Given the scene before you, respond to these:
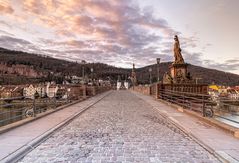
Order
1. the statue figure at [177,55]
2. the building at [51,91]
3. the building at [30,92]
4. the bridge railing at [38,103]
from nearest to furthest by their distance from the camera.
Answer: the bridge railing at [38,103], the building at [30,92], the building at [51,91], the statue figure at [177,55]

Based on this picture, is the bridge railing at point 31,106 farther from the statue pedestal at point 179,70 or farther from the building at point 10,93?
the statue pedestal at point 179,70

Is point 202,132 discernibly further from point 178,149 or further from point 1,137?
point 1,137

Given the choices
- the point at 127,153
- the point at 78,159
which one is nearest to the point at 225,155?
the point at 127,153

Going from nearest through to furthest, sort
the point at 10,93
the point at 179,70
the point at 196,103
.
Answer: the point at 196,103 → the point at 179,70 → the point at 10,93

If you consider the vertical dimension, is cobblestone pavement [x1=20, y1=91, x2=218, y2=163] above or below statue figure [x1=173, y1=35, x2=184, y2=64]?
below

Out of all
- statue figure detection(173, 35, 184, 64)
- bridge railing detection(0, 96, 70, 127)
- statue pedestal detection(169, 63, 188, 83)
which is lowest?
bridge railing detection(0, 96, 70, 127)

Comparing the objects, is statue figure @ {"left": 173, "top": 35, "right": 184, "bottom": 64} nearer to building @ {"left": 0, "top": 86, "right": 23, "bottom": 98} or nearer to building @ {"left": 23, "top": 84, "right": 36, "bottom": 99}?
building @ {"left": 23, "top": 84, "right": 36, "bottom": 99}

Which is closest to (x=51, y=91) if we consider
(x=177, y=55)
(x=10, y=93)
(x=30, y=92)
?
(x=10, y=93)

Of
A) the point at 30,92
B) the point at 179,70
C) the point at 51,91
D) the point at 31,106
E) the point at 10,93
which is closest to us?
the point at 31,106

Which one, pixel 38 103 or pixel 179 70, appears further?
pixel 179 70

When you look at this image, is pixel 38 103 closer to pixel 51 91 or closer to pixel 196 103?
pixel 196 103

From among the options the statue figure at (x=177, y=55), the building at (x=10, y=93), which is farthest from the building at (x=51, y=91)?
the statue figure at (x=177, y=55)

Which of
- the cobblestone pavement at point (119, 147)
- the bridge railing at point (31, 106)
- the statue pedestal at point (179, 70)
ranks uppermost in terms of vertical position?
the statue pedestal at point (179, 70)

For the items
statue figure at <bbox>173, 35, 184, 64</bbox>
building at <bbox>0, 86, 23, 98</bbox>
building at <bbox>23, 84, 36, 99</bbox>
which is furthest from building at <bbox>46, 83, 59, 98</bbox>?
statue figure at <bbox>173, 35, 184, 64</bbox>
